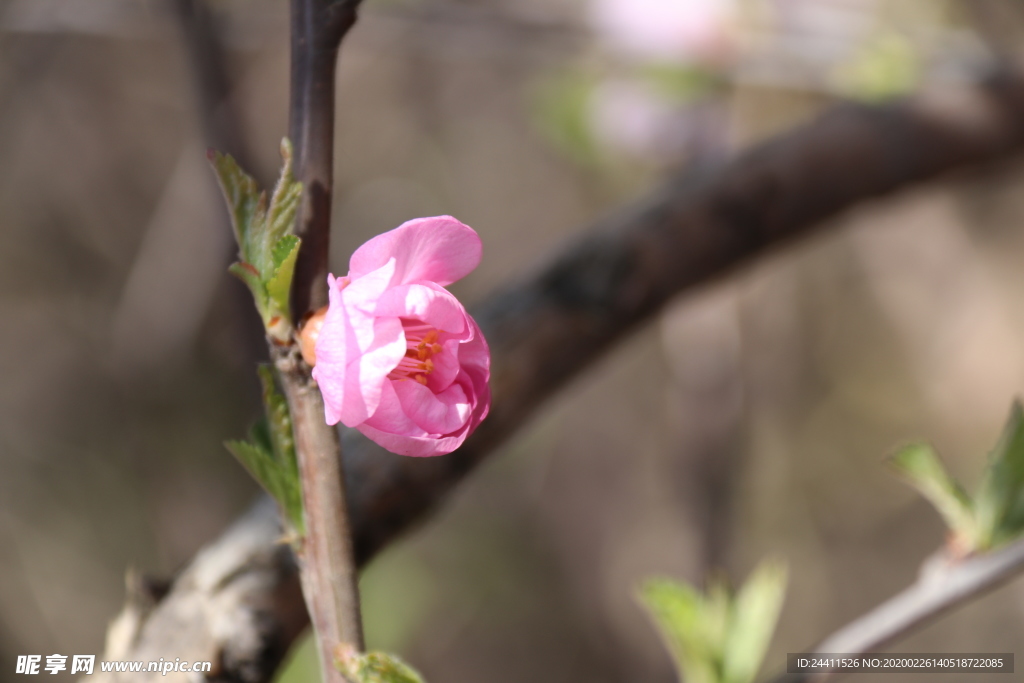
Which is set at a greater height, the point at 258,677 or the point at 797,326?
the point at 258,677

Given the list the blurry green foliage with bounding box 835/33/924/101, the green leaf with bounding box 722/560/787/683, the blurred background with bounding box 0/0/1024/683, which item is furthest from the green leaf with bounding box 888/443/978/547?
the blurred background with bounding box 0/0/1024/683

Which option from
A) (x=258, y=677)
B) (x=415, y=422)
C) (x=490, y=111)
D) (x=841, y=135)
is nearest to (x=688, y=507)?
(x=841, y=135)

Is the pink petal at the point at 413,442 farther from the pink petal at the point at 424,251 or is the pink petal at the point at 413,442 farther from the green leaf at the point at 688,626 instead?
the green leaf at the point at 688,626

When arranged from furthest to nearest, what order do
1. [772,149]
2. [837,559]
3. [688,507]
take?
[837,559] → [688,507] → [772,149]

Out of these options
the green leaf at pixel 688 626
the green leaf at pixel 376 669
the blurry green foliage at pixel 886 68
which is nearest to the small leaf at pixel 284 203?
the green leaf at pixel 376 669

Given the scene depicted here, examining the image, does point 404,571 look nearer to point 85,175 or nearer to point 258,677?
point 85,175

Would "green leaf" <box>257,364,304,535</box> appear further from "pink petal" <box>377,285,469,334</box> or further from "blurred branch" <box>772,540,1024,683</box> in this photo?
"blurred branch" <box>772,540,1024,683</box>
